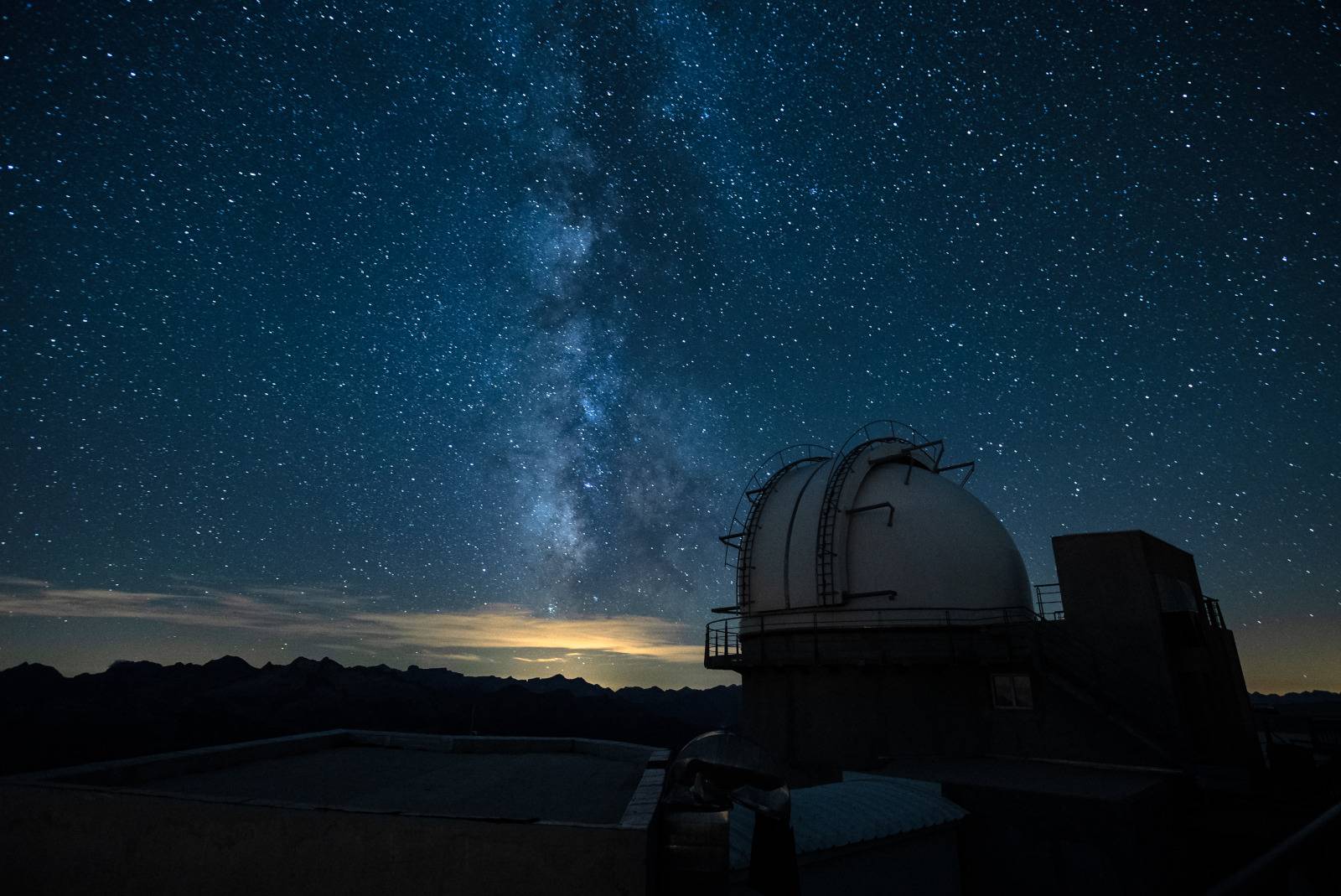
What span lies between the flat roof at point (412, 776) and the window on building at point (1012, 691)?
40.3 feet

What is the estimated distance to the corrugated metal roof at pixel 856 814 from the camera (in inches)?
361

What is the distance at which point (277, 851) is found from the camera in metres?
5.62

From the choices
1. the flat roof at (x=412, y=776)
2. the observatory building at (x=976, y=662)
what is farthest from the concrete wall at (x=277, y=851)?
the observatory building at (x=976, y=662)

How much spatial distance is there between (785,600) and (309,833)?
1618cm

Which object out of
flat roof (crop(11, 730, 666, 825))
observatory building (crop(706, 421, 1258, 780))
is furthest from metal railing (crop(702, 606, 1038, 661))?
flat roof (crop(11, 730, 666, 825))

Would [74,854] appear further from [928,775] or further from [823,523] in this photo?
[823,523]

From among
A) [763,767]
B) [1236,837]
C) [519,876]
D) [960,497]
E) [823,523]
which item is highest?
[960,497]

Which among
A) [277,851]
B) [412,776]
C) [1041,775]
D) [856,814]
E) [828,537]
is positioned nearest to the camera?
[277,851]

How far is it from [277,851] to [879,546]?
17280 mm

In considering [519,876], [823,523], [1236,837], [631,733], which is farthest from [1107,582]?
[631,733]

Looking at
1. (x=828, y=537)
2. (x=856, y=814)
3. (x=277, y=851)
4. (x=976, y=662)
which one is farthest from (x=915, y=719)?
(x=277, y=851)

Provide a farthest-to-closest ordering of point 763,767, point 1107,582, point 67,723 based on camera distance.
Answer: point 67,723
point 1107,582
point 763,767

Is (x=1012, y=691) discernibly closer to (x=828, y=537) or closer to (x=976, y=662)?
(x=976, y=662)

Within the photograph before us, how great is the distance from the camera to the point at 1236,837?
12.8 m
